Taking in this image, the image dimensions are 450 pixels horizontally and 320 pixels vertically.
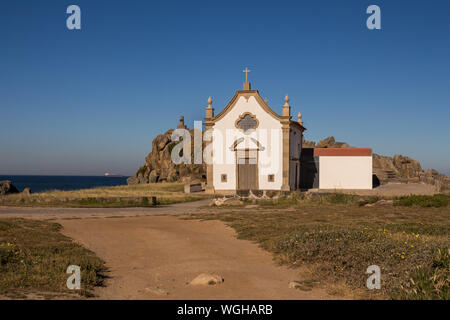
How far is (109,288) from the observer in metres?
7.75

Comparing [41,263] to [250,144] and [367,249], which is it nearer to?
[367,249]

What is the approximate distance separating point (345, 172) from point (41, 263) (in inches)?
1311

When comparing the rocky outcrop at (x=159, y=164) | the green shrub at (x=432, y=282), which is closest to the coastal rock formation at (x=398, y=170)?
the rocky outcrop at (x=159, y=164)

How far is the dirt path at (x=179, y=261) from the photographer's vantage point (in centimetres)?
741

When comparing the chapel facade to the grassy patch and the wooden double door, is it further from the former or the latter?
the grassy patch

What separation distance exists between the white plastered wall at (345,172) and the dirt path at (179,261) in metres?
24.2

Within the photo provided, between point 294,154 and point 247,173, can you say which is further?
point 294,154

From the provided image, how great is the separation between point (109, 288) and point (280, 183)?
27.6 metres

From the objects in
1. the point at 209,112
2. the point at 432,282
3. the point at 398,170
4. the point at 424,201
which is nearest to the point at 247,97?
the point at 209,112

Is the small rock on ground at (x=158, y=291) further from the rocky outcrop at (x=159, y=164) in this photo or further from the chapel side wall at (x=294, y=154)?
the rocky outcrop at (x=159, y=164)

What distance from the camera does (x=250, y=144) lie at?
35094 millimetres

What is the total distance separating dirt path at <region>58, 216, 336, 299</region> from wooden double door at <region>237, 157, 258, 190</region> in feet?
60.1

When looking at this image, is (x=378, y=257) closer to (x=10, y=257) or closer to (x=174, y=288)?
(x=174, y=288)
